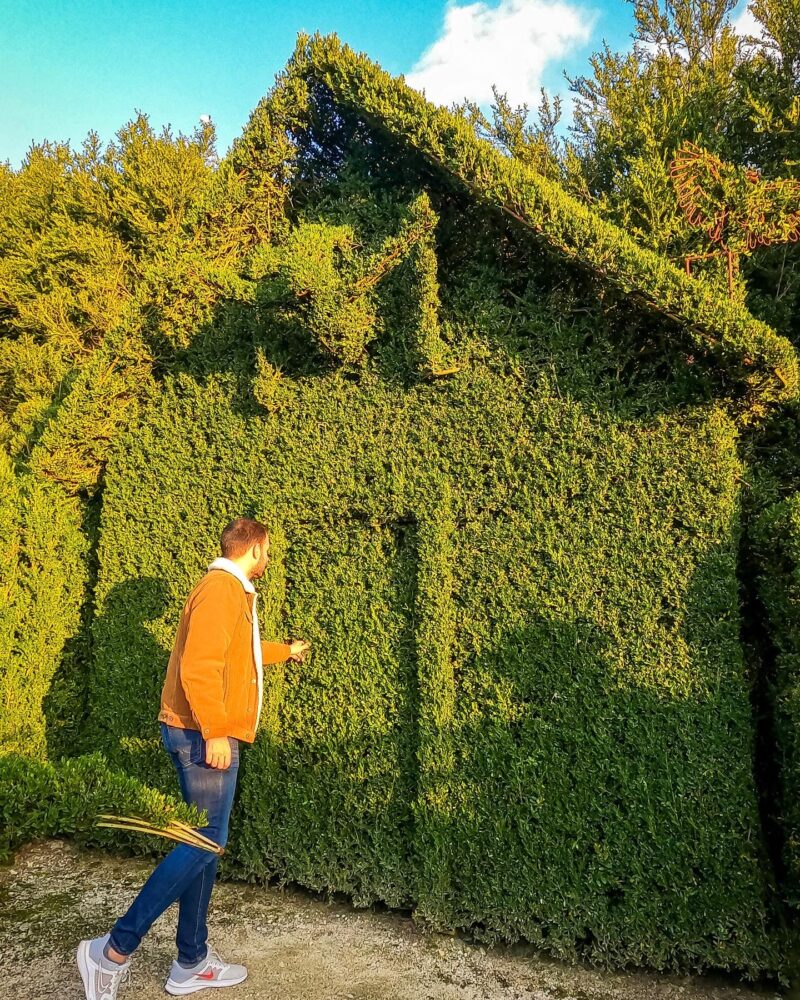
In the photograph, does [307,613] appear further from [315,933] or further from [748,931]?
[748,931]

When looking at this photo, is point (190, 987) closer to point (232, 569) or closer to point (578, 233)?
point (232, 569)

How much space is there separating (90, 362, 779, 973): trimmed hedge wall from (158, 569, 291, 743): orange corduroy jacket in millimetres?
1130

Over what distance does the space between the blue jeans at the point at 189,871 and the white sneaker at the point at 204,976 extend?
4cm

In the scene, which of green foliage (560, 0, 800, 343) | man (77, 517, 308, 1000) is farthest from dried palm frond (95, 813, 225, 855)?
green foliage (560, 0, 800, 343)

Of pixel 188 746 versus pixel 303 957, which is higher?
pixel 188 746

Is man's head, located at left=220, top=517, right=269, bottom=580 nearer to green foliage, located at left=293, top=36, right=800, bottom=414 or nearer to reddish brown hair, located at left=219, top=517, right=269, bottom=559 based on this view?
reddish brown hair, located at left=219, top=517, right=269, bottom=559

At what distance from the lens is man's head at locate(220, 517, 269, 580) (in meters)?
3.64

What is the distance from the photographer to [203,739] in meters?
3.33

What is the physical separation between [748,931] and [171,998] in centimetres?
300

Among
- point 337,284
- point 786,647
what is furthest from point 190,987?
point 337,284

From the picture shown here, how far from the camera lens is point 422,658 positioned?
4.25 m

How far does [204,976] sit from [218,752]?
1364 millimetres

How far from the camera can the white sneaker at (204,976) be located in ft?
11.5

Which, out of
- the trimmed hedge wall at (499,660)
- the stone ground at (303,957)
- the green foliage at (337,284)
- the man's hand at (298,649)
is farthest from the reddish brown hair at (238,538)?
the stone ground at (303,957)
